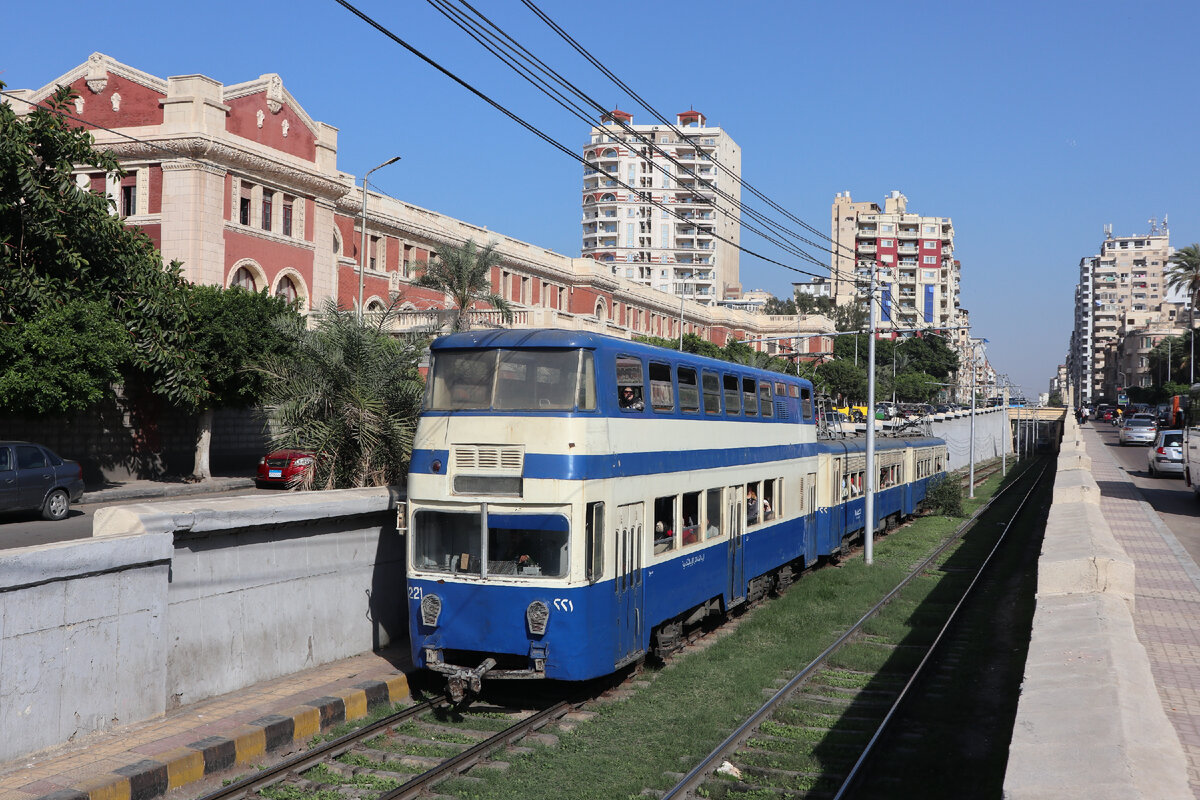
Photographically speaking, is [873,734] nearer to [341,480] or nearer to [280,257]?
[341,480]

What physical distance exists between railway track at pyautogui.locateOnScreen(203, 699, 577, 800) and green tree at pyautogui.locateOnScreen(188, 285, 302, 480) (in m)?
22.0

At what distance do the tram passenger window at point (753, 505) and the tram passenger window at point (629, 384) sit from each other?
4451 millimetres

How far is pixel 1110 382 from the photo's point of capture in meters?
192

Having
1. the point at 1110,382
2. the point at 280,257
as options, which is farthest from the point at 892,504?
the point at 1110,382

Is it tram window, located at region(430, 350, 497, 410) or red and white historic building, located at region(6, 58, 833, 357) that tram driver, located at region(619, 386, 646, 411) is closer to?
tram window, located at region(430, 350, 497, 410)

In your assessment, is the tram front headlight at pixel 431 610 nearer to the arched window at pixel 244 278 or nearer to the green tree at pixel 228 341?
the green tree at pixel 228 341

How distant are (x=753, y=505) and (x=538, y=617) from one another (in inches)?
255

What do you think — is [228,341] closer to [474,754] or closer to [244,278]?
[244,278]

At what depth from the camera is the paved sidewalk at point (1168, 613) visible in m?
9.78

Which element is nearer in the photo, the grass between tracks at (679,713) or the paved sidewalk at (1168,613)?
the grass between tracks at (679,713)

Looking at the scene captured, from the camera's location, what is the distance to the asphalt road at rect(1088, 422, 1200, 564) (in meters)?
24.7

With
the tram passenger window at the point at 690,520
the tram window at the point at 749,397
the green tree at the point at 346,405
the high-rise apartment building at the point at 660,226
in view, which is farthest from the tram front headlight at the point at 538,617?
the high-rise apartment building at the point at 660,226

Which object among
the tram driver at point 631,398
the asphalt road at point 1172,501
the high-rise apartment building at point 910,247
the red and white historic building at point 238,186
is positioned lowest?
the asphalt road at point 1172,501

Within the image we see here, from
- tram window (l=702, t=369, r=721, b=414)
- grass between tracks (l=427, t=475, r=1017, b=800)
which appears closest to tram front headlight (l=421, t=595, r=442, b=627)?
grass between tracks (l=427, t=475, r=1017, b=800)
